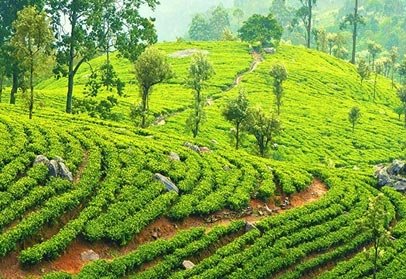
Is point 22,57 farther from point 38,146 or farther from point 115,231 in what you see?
point 115,231

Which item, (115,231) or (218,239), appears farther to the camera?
(218,239)

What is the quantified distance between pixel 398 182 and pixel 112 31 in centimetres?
3940

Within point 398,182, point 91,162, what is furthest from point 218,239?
point 398,182

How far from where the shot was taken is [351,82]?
129 metres

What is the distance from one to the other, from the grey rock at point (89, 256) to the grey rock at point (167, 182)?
9630mm

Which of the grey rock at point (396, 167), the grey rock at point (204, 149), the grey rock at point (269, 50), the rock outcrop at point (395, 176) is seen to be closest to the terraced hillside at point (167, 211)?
the grey rock at point (204, 149)

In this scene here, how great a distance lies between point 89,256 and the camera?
32.2 meters

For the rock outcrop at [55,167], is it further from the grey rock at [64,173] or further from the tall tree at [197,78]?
the tall tree at [197,78]

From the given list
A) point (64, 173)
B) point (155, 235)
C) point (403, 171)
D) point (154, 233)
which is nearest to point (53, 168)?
point (64, 173)

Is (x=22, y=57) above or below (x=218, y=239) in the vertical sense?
above

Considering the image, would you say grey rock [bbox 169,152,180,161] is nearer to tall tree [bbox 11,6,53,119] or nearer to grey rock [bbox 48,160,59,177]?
grey rock [bbox 48,160,59,177]

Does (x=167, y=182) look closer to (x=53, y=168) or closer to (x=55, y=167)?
(x=55, y=167)

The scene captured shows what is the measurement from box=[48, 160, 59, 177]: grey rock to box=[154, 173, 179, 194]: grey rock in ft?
24.5

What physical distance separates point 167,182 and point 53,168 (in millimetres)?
8362
